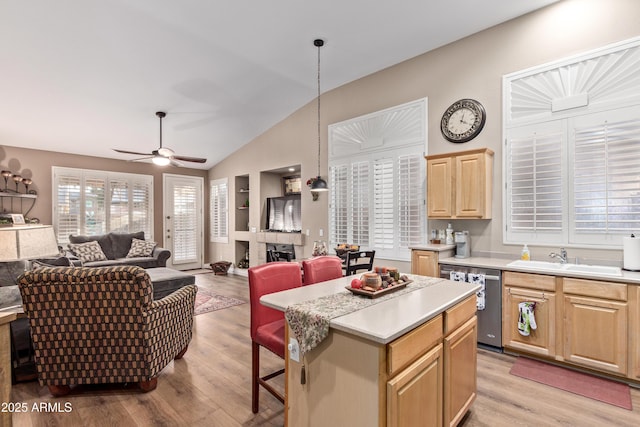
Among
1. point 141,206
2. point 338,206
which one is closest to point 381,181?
point 338,206

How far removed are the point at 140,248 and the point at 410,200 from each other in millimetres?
5543

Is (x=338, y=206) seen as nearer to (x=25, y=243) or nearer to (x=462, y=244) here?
(x=462, y=244)

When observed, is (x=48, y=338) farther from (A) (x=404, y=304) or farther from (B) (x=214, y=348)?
(A) (x=404, y=304)

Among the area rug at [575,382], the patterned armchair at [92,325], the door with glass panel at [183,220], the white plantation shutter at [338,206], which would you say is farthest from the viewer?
the door with glass panel at [183,220]

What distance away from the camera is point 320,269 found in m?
2.75

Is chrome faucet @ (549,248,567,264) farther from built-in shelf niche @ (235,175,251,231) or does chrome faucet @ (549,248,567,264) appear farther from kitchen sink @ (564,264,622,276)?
built-in shelf niche @ (235,175,251,231)

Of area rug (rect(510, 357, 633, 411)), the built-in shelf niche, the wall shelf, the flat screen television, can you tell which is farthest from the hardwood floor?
the built-in shelf niche

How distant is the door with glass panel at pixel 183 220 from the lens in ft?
26.4

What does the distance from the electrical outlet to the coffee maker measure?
2.89 m

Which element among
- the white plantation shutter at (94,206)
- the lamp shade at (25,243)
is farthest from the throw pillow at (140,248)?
the lamp shade at (25,243)

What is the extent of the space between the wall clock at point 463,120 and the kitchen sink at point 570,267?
164cm

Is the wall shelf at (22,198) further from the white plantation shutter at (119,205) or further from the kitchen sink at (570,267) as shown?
the kitchen sink at (570,267)

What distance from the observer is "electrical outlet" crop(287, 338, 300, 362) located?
1718 millimetres

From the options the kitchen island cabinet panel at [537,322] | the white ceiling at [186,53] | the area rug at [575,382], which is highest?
the white ceiling at [186,53]
